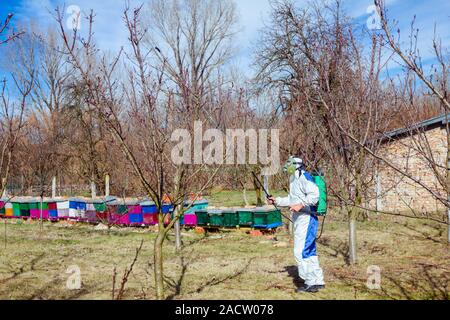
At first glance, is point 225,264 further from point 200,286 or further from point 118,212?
point 118,212

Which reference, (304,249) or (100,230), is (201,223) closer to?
(100,230)

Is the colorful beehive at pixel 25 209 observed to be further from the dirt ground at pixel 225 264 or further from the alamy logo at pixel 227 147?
the alamy logo at pixel 227 147

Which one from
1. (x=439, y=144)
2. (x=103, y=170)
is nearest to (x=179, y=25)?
(x=103, y=170)

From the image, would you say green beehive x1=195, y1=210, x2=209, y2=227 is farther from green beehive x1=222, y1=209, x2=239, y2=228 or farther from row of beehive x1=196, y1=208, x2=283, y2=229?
green beehive x1=222, y1=209, x2=239, y2=228

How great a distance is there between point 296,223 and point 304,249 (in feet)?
1.14

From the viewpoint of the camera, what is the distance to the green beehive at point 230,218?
982cm

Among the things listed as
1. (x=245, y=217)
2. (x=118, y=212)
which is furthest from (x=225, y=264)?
(x=118, y=212)

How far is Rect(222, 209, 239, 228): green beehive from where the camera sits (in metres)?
9.82

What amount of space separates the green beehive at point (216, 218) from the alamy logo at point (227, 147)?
134 cm

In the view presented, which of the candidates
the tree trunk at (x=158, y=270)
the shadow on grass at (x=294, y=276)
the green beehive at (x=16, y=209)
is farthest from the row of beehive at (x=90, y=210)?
the tree trunk at (x=158, y=270)

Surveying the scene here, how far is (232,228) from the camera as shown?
995 cm

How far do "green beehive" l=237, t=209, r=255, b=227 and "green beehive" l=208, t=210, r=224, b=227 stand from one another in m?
0.52

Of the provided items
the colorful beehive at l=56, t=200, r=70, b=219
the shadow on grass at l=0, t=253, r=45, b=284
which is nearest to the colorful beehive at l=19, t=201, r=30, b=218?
the colorful beehive at l=56, t=200, r=70, b=219

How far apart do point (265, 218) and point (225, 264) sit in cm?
296
